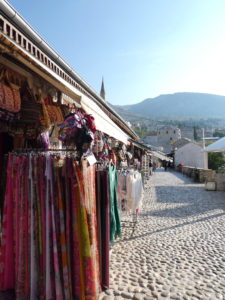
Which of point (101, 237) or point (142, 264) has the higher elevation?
point (101, 237)

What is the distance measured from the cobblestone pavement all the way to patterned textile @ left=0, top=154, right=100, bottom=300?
75 centimetres

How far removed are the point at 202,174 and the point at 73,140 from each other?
16997 millimetres

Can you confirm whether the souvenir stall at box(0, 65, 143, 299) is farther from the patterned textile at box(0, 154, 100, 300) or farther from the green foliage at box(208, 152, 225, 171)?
the green foliage at box(208, 152, 225, 171)

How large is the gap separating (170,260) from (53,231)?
245cm

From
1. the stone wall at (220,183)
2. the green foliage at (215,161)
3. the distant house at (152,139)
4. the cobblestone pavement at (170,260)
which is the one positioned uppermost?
the distant house at (152,139)

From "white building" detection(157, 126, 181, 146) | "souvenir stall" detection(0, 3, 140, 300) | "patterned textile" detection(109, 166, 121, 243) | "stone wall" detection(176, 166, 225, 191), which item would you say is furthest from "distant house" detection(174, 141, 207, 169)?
"white building" detection(157, 126, 181, 146)

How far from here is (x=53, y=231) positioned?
2.53 metres

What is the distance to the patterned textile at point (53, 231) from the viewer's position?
2.54m

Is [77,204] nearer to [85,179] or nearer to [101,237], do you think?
[85,179]

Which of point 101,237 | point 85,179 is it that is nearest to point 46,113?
point 85,179

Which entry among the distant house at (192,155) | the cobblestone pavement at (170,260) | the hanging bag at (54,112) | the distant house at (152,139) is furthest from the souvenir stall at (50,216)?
the distant house at (152,139)

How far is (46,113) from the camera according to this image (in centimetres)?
405

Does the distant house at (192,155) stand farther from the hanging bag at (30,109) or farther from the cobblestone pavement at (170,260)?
the hanging bag at (30,109)

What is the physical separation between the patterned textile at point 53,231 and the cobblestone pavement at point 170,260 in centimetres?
75
